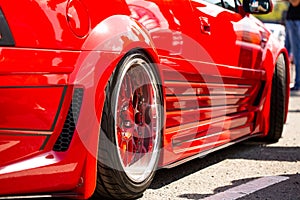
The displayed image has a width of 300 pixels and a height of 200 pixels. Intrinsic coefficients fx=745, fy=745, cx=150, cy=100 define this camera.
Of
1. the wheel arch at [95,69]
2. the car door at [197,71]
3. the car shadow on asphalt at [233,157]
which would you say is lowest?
the car shadow on asphalt at [233,157]

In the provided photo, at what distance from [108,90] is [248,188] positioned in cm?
127

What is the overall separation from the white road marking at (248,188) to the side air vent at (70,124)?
43.7 inches

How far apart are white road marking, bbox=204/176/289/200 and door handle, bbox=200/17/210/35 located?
1025 mm

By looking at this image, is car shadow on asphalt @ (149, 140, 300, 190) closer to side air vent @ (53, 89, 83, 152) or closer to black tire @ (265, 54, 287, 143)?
black tire @ (265, 54, 287, 143)

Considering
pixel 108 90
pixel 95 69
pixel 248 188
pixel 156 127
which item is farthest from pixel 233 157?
pixel 95 69

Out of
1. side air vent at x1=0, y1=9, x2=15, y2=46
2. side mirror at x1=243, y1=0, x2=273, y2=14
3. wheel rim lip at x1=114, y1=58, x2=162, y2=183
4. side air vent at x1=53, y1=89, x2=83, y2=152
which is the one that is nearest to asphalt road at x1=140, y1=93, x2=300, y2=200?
wheel rim lip at x1=114, y1=58, x2=162, y2=183

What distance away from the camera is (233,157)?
579cm

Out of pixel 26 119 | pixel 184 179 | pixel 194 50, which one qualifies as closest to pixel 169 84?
pixel 194 50

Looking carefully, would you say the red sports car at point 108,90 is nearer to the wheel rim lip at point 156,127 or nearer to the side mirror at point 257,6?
the wheel rim lip at point 156,127

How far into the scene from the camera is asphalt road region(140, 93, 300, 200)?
432 cm

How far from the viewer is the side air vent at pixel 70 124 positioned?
3.41 m

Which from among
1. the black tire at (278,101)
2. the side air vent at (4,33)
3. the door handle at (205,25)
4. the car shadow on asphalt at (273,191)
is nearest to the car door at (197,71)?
the door handle at (205,25)

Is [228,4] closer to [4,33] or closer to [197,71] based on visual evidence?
[197,71]

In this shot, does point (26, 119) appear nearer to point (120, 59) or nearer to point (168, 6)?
point (120, 59)
